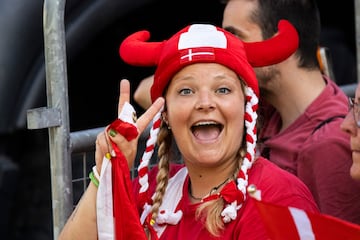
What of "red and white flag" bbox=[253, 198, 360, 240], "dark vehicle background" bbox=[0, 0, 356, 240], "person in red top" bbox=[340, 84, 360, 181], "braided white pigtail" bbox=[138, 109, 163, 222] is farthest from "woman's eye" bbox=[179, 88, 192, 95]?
"dark vehicle background" bbox=[0, 0, 356, 240]

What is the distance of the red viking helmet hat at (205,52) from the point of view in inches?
128

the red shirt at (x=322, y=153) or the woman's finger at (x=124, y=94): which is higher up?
the woman's finger at (x=124, y=94)

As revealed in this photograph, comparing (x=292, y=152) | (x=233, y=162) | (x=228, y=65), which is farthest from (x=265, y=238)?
(x=292, y=152)

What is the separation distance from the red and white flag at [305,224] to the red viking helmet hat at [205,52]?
0.71m

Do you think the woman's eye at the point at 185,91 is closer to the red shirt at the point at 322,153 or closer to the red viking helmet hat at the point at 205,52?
the red viking helmet hat at the point at 205,52

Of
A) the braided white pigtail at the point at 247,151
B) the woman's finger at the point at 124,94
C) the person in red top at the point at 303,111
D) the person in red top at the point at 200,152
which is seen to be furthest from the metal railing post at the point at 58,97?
the person in red top at the point at 303,111

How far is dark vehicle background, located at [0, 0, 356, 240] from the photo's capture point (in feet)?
14.1

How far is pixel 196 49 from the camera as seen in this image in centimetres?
325

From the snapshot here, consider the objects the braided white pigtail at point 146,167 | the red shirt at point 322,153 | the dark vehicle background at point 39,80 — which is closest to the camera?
the braided white pigtail at point 146,167

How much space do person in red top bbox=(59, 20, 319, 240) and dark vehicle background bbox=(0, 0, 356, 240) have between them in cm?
100

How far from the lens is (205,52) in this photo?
324 centimetres

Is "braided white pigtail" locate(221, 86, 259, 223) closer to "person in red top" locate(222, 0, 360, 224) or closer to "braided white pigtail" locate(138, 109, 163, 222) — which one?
"braided white pigtail" locate(138, 109, 163, 222)

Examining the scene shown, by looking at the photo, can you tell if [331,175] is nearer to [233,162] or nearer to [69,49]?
[233,162]

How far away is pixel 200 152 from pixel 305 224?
669 mm
